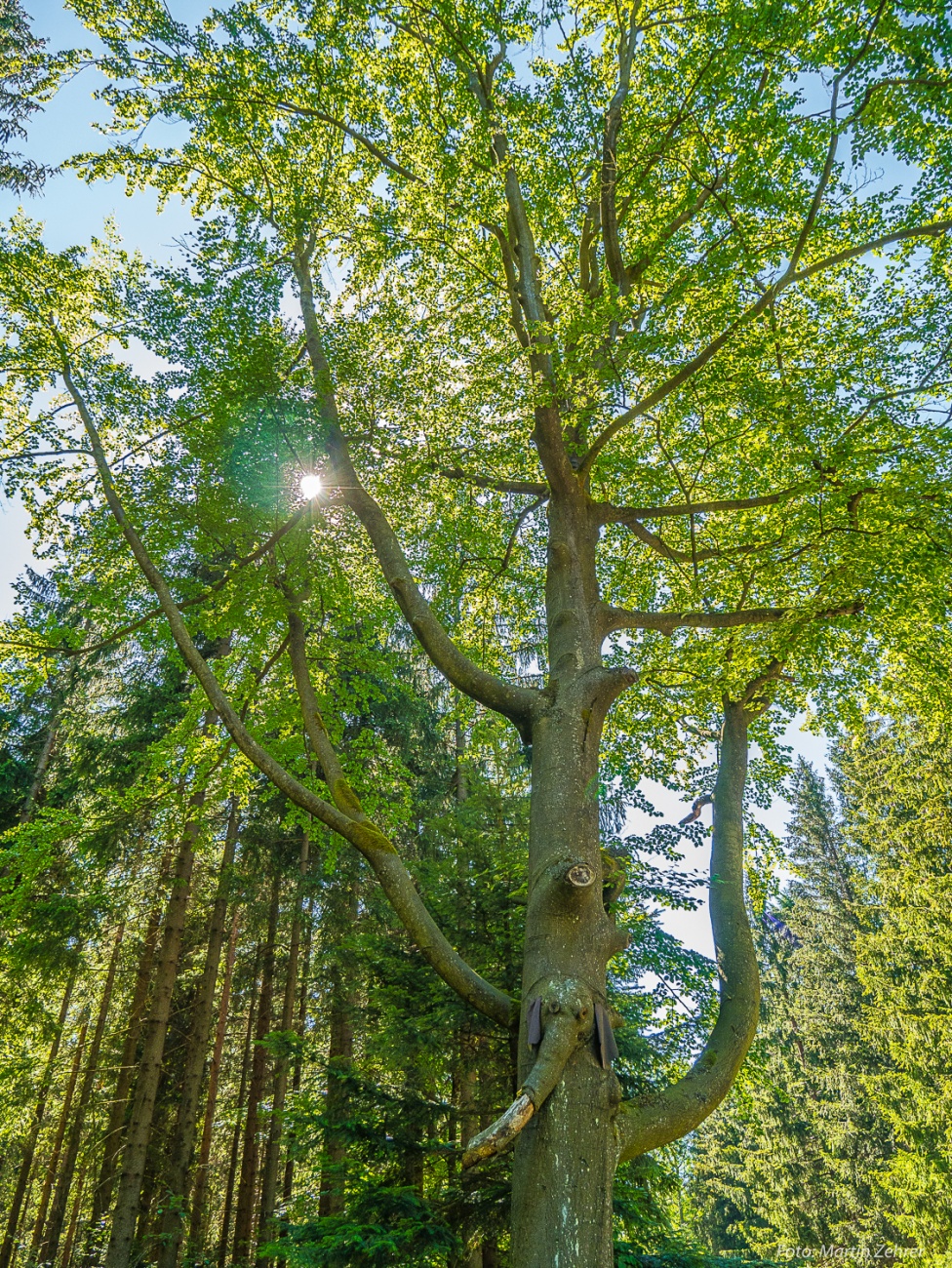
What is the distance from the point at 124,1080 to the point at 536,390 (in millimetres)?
14124

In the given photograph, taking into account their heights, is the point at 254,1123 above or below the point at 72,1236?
above

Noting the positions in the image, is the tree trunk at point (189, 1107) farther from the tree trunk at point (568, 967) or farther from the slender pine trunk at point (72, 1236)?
the tree trunk at point (568, 967)

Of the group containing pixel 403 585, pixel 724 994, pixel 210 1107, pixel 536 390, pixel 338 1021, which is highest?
pixel 536 390

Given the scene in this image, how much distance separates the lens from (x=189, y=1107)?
30.4 feet

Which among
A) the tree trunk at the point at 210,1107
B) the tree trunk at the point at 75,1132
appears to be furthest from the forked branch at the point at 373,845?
the tree trunk at the point at 210,1107

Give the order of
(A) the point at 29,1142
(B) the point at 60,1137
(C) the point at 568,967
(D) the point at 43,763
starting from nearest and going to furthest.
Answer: (C) the point at 568,967 → (D) the point at 43,763 → (A) the point at 29,1142 → (B) the point at 60,1137

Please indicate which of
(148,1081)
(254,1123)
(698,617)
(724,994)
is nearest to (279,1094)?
(254,1123)

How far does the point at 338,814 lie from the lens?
387 centimetres

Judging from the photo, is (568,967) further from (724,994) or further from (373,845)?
(724,994)

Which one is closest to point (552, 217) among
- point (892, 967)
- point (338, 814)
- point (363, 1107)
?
point (338, 814)

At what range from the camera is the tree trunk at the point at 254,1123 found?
9508 millimetres

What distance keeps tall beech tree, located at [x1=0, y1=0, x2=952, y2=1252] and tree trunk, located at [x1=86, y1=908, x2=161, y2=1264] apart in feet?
12.0

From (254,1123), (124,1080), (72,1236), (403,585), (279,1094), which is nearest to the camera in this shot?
(403,585)

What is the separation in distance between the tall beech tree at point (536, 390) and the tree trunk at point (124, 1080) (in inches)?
144
